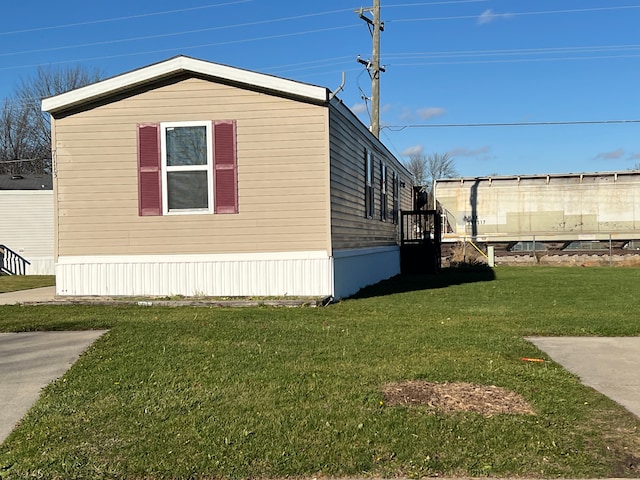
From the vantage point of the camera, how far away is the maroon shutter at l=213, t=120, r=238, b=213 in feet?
35.8

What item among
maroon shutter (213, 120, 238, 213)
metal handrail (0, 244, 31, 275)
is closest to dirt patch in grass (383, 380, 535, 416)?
maroon shutter (213, 120, 238, 213)

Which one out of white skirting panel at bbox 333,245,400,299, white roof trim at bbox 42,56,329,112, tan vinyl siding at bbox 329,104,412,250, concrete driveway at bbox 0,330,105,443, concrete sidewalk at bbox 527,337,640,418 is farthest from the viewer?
white skirting panel at bbox 333,245,400,299

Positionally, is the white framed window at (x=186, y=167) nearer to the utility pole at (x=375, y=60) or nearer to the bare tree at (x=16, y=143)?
the utility pole at (x=375, y=60)

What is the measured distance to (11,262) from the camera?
74.8 ft

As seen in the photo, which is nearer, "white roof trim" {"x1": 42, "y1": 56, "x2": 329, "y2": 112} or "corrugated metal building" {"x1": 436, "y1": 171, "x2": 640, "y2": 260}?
"white roof trim" {"x1": 42, "y1": 56, "x2": 329, "y2": 112}

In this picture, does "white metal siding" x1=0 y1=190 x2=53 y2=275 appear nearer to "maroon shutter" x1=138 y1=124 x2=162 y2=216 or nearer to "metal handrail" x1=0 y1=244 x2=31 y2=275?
"metal handrail" x1=0 y1=244 x2=31 y2=275

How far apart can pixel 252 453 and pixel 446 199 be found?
26.3m

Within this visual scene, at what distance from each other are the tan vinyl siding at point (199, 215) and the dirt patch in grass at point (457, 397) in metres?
5.93

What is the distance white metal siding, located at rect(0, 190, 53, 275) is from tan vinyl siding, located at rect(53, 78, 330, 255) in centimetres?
1313

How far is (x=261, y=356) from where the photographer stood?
6.22m

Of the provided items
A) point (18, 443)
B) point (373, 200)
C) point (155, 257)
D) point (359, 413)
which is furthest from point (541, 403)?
point (373, 200)

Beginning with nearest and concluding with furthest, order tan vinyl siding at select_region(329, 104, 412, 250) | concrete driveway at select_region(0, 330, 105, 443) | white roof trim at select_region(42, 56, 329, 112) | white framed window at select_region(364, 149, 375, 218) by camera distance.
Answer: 1. concrete driveway at select_region(0, 330, 105, 443)
2. white roof trim at select_region(42, 56, 329, 112)
3. tan vinyl siding at select_region(329, 104, 412, 250)
4. white framed window at select_region(364, 149, 375, 218)

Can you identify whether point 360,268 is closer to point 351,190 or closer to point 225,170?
point 351,190

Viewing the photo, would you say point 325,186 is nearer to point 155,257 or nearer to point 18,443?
point 155,257
